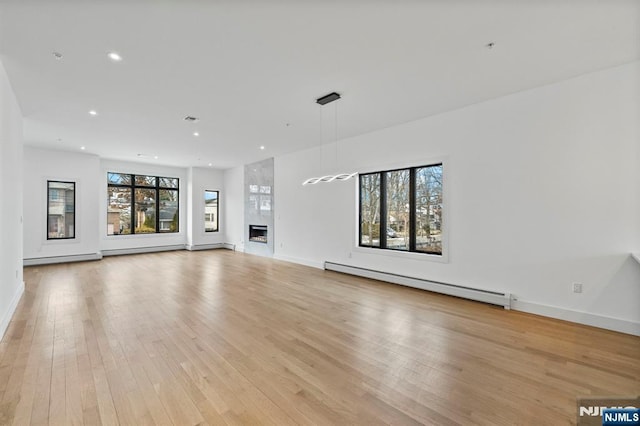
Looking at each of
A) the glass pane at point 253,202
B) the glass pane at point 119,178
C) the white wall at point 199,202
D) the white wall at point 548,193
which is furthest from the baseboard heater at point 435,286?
the glass pane at point 119,178

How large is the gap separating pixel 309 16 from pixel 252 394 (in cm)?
326

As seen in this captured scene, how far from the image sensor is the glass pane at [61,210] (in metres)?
7.91

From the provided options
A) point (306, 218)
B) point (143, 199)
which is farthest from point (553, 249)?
point (143, 199)

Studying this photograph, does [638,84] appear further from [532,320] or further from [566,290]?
[532,320]

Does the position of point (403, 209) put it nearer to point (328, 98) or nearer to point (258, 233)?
point (328, 98)

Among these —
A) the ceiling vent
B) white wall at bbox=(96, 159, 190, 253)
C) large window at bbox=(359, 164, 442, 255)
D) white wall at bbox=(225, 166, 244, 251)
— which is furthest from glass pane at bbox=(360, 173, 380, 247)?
white wall at bbox=(96, 159, 190, 253)

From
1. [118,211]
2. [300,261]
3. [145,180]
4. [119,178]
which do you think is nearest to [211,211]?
[145,180]

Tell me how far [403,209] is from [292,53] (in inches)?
147

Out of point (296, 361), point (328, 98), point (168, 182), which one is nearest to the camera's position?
point (296, 361)

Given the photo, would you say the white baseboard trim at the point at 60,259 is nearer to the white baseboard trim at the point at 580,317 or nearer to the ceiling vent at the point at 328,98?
the ceiling vent at the point at 328,98

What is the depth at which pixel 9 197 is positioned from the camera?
3.89m

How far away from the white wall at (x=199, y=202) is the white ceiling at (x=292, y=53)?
5.38m

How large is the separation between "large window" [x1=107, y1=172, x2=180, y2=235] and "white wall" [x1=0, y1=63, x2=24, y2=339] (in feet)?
16.0

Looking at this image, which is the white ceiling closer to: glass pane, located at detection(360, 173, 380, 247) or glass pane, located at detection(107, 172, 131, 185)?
glass pane, located at detection(360, 173, 380, 247)
